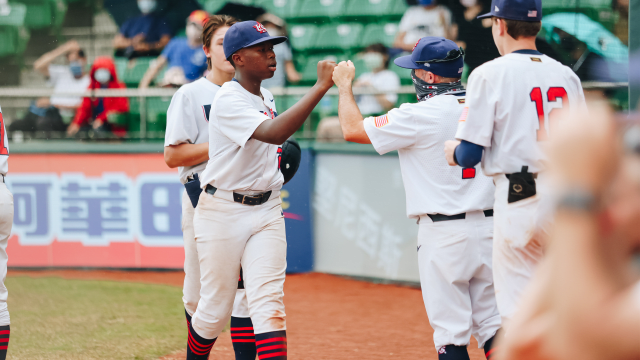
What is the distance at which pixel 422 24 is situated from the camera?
7.82 metres

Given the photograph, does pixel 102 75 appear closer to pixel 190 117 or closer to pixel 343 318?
pixel 343 318

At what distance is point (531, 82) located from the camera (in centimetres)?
267

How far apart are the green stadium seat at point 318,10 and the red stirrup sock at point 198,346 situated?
544 centimetres

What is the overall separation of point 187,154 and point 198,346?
107 centimetres

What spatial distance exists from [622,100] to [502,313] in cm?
421

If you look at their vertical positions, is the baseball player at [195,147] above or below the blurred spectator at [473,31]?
below

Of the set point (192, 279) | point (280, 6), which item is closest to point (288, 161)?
point (192, 279)

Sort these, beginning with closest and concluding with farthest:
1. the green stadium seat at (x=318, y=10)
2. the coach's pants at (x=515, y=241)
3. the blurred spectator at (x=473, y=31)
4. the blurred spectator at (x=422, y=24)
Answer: the coach's pants at (x=515, y=241) → the blurred spectator at (x=473, y=31) → the blurred spectator at (x=422, y=24) → the green stadium seat at (x=318, y=10)

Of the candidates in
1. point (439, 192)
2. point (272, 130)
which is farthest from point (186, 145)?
point (439, 192)

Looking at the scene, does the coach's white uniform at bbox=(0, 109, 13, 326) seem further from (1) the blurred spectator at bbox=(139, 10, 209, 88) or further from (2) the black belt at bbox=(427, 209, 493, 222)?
(1) the blurred spectator at bbox=(139, 10, 209, 88)

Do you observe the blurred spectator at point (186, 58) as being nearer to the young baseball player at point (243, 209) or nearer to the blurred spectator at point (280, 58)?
the blurred spectator at point (280, 58)

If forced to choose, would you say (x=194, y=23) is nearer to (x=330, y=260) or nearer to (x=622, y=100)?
(x=330, y=260)

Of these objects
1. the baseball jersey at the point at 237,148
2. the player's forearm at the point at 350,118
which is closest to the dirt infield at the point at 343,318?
the baseball jersey at the point at 237,148

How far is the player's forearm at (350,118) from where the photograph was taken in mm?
3154
